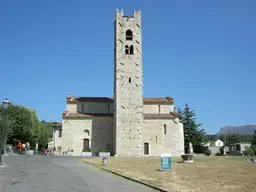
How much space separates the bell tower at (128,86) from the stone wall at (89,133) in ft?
13.3

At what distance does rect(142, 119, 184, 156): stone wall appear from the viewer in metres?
47.2

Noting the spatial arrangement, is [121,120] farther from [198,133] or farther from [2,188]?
[2,188]

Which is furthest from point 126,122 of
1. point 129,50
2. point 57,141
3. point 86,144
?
point 57,141

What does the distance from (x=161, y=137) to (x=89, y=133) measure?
1261 centimetres

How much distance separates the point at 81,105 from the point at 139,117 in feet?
42.1

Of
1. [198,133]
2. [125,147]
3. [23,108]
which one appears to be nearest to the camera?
[125,147]

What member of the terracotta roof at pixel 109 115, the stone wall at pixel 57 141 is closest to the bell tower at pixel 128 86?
the terracotta roof at pixel 109 115

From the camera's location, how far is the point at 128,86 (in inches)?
1827

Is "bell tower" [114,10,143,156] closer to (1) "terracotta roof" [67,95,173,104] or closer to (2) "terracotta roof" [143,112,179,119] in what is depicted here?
(2) "terracotta roof" [143,112,179,119]

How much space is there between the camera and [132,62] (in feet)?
154

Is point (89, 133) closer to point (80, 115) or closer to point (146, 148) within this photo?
point (80, 115)

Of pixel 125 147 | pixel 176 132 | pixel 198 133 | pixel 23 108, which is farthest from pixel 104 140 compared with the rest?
pixel 198 133

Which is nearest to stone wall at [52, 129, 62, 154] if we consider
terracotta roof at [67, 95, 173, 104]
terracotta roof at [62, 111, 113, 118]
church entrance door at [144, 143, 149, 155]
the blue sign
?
terracotta roof at [62, 111, 113, 118]

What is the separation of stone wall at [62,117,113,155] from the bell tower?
4.05 m
